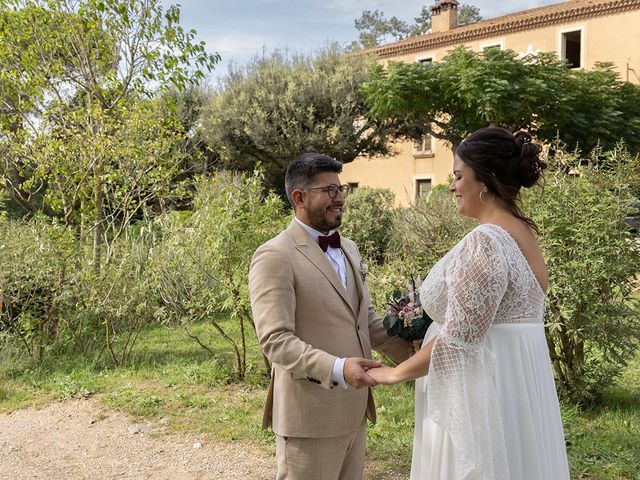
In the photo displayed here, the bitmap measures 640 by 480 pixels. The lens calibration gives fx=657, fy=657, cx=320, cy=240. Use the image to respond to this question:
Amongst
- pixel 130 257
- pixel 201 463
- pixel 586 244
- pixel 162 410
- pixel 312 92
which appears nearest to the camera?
pixel 201 463

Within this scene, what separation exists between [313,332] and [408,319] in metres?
0.44

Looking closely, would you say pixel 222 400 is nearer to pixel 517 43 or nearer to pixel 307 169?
pixel 307 169

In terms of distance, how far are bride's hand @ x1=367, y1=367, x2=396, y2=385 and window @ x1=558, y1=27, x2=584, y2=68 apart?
86.4 ft

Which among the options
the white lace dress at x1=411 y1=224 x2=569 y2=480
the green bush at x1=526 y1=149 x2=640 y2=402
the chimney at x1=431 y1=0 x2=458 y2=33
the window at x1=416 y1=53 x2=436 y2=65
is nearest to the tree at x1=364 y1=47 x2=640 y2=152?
the window at x1=416 y1=53 x2=436 y2=65

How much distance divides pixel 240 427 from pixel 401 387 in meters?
1.79

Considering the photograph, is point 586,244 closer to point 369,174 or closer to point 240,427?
point 240,427

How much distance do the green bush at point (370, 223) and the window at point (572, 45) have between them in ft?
54.6

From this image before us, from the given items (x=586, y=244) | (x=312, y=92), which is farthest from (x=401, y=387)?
(x=312, y=92)

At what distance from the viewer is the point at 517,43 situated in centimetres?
2772

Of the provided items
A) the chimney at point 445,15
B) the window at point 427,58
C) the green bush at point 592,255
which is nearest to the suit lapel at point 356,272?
the green bush at point 592,255

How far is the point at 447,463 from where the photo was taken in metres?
2.53

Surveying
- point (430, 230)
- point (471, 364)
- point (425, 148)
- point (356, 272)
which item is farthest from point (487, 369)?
point (425, 148)

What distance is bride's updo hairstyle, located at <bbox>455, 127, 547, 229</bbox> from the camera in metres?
2.46

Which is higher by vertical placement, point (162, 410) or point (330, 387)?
point (330, 387)
